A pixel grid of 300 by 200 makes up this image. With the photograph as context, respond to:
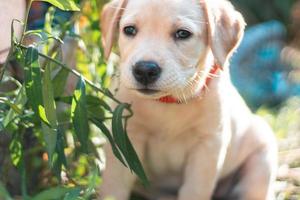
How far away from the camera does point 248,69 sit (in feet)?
20.8

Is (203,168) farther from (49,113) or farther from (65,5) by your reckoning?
(65,5)

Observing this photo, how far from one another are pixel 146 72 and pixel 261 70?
12.0 feet

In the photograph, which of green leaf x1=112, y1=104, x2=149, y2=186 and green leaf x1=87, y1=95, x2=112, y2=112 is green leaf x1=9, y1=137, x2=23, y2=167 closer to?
green leaf x1=87, y1=95, x2=112, y2=112

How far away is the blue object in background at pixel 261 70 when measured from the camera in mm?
6031

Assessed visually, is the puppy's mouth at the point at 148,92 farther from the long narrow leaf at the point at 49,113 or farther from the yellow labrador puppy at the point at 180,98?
the long narrow leaf at the point at 49,113

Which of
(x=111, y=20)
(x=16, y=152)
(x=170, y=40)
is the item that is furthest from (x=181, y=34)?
(x=16, y=152)

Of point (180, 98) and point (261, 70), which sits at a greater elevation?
point (180, 98)

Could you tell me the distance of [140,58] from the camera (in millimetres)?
2936

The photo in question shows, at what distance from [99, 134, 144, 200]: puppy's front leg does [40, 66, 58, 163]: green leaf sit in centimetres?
43

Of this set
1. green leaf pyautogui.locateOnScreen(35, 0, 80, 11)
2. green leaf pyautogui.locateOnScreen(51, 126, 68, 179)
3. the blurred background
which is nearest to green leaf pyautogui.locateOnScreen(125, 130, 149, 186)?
the blurred background

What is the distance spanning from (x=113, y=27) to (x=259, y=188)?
0.97 metres

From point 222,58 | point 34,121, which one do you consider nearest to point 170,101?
point 222,58

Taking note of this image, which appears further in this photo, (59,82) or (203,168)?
(59,82)

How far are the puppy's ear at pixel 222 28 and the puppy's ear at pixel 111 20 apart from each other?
34 cm
